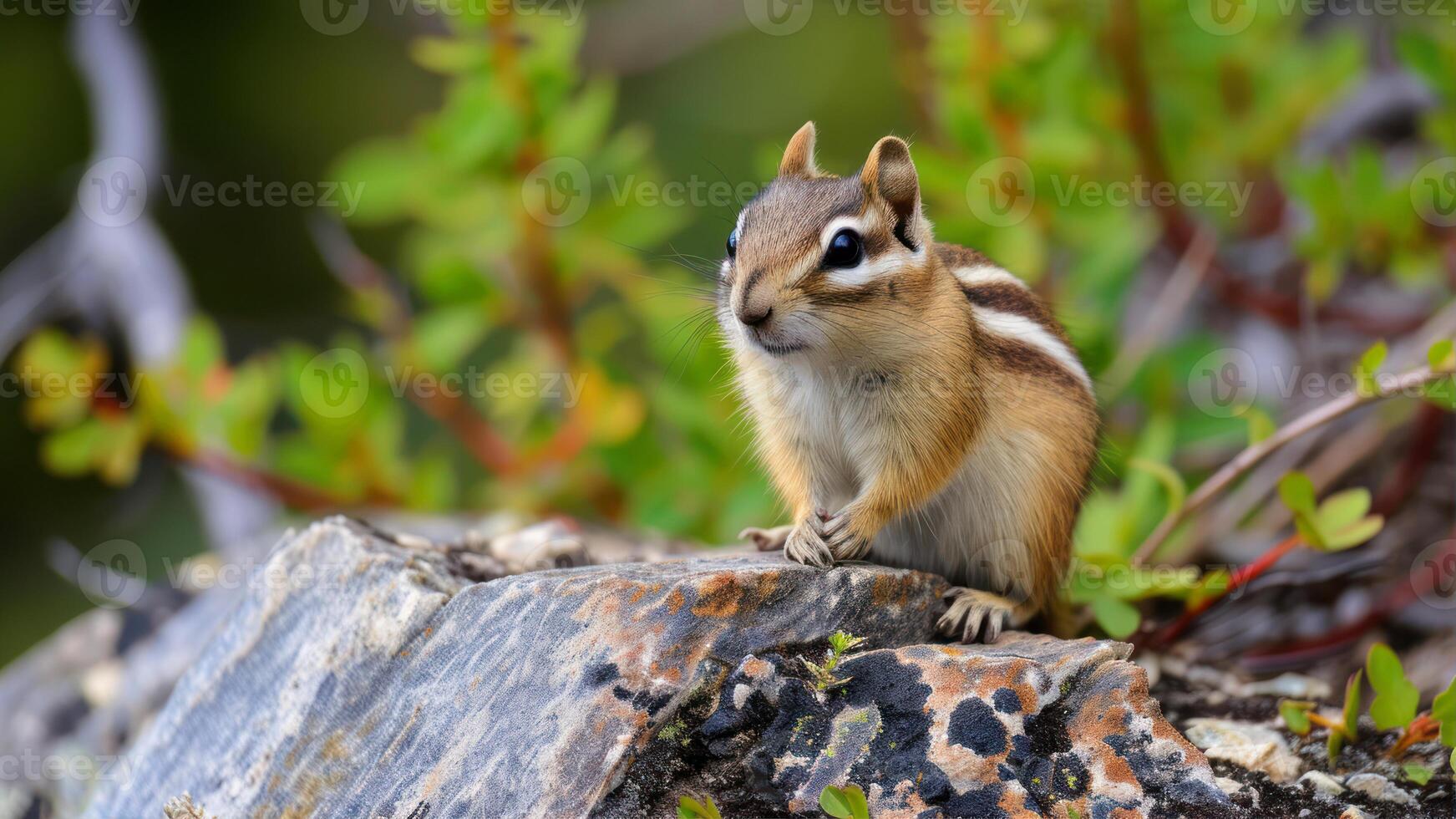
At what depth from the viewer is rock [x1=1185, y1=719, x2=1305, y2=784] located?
2.28 meters

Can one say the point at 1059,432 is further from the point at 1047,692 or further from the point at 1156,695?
the point at 1047,692

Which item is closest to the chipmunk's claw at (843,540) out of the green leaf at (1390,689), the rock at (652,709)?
the rock at (652,709)

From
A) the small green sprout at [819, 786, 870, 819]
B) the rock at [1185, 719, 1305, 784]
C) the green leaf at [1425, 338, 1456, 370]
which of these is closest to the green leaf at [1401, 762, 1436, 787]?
the rock at [1185, 719, 1305, 784]

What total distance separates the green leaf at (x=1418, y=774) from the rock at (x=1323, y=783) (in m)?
0.12

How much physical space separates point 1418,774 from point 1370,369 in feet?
2.73

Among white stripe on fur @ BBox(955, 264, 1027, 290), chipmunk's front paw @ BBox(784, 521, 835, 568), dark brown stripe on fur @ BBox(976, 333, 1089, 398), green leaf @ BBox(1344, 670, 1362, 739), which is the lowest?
green leaf @ BBox(1344, 670, 1362, 739)

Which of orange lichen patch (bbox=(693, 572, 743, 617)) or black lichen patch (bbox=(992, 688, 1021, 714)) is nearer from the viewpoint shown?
black lichen patch (bbox=(992, 688, 1021, 714))

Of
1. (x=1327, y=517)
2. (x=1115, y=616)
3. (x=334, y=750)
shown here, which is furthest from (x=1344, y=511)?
(x=334, y=750)

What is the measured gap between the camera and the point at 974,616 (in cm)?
259

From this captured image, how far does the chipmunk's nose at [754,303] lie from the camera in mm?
2600

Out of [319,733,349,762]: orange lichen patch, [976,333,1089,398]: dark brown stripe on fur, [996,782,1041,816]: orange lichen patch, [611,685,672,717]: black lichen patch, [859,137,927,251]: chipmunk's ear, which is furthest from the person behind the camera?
[976,333,1089,398]: dark brown stripe on fur

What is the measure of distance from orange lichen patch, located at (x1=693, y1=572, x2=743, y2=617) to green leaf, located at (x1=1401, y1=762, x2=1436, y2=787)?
1.22m

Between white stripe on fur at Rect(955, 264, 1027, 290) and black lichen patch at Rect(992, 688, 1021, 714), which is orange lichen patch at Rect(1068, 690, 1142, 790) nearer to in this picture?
black lichen patch at Rect(992, 688, 1021, 714)

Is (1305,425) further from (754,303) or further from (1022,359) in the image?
(754,303)
